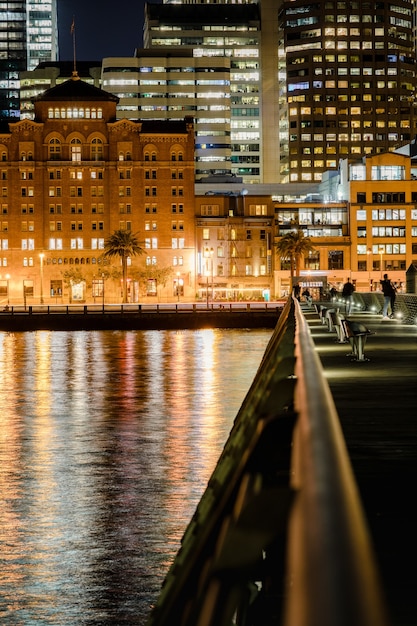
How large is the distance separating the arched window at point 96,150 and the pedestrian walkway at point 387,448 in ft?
375

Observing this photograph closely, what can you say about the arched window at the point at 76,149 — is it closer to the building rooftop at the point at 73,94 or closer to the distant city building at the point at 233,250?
the building rooftop at the point at 73,94

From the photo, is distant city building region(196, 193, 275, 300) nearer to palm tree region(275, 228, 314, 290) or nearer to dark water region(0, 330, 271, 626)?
palm tree region(275, 228, 314, 290)

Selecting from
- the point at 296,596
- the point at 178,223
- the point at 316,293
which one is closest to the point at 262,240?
the point at 178,223

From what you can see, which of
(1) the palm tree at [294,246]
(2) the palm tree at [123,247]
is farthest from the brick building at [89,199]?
(1) the palm tree at [294,246]

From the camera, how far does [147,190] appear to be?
140m

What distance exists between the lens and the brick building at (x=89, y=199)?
5433 inches

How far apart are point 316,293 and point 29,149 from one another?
4622 centimetres

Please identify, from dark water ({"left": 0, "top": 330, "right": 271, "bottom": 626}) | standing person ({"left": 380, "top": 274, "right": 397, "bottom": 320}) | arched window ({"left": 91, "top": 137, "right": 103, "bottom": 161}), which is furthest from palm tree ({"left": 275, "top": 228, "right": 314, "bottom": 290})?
standing person ({"left": 380, "top": 274, "right": 397, "bottom": 320})

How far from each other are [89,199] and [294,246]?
28536 millimetres

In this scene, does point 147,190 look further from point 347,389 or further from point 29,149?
point 347,389

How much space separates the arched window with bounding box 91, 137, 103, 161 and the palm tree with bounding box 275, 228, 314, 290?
2709 cm

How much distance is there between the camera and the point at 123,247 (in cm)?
13450

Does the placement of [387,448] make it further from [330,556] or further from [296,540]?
[330,556]

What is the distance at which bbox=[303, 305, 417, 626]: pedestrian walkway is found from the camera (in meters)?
6.21
